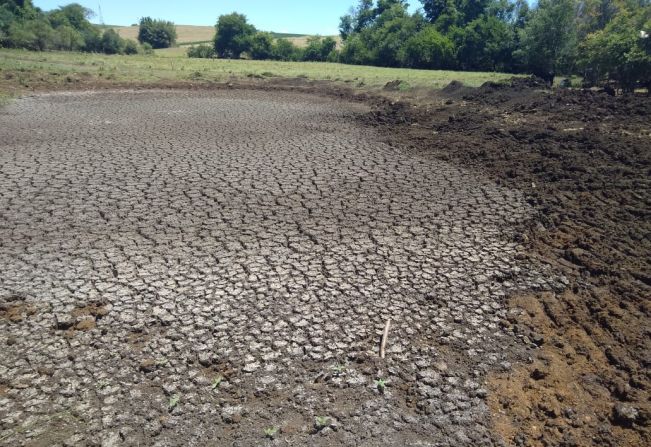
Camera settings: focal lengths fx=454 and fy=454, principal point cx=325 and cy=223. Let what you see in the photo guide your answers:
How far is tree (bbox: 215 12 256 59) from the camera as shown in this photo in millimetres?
59688

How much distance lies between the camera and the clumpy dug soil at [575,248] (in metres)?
3.44

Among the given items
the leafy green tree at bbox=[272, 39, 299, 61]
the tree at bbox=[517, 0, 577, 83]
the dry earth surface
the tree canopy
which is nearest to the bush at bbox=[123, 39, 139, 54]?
the tree canopy

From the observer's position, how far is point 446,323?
4461mm

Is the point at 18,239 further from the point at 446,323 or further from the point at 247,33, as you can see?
the point at 247,33

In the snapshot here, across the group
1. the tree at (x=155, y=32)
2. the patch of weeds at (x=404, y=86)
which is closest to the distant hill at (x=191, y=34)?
the tree at (x=155, y=32)

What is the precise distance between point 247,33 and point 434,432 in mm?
65122

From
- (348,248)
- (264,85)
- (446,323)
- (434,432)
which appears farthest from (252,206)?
(264,85)

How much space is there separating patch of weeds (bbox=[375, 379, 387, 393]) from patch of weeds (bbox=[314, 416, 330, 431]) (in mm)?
515

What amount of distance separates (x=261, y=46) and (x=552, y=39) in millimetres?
39488

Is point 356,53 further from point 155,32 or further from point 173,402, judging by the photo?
point 173,402

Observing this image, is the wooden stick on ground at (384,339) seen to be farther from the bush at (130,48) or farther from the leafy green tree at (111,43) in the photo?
the bush at (130,48)

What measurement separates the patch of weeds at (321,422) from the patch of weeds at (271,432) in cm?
28

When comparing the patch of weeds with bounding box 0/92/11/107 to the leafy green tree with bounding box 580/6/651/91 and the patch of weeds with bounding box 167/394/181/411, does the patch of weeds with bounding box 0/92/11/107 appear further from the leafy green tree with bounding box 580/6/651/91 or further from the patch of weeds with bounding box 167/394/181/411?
the leafy green tree with bounding box 580/6/651/91

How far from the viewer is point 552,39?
92.6 ft
